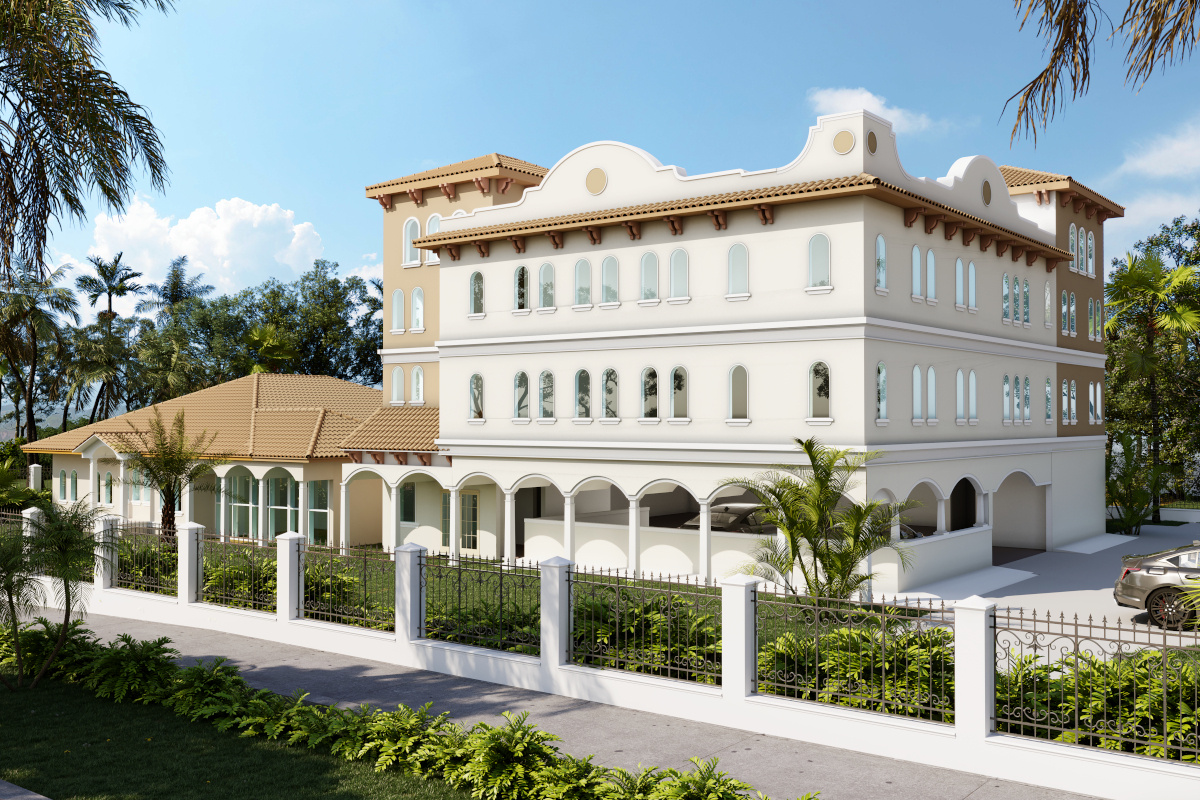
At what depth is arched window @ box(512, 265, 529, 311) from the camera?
25766mm

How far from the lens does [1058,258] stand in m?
28.1

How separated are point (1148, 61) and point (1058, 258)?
74.2 feet

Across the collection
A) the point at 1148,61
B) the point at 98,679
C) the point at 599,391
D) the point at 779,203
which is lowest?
the point at 98,679

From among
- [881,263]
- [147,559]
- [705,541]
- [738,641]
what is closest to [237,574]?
[147,559]

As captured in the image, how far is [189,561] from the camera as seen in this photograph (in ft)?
55.2

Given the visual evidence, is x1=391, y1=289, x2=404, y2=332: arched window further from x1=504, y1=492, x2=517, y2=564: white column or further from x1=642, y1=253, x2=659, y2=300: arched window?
x1=642, y1=253, x2=659, y2=300: arched window

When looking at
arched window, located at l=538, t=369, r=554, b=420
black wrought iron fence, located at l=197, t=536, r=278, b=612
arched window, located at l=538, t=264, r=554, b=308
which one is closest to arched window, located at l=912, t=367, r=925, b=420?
arched window, located at l=538, t=369, r=554, b=420

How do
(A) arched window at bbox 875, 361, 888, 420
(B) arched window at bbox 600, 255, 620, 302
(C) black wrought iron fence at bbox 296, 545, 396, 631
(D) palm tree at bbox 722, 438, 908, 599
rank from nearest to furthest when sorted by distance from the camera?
1. (C) black wrought iron fence at bbox 296, 545, 396, 631
2. (D) palm tree at bbox 722, 438, 908, 599
3. (A) arched window at bbox 875, 361, 888, 420
4. (B) arched window at bbox 600, 255, 620, 302

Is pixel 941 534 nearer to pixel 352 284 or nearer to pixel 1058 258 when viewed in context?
pixel 1058 258

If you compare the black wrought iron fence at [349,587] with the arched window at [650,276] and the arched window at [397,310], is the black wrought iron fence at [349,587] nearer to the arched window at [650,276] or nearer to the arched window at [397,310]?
the arched window at [650,276]

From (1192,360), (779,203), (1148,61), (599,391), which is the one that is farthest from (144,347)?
(1148,61)

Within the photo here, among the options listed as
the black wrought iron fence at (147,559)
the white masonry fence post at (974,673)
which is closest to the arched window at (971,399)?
the white masonry fence post at (974,673)

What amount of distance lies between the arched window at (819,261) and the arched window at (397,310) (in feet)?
45.7

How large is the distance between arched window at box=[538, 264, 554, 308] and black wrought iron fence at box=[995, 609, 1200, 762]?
55.3ft
